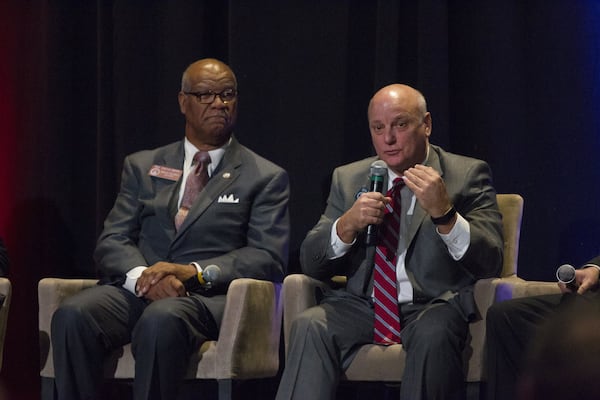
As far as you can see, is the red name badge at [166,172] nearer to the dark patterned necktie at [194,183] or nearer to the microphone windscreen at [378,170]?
the dark patterned necktie at [194,183]

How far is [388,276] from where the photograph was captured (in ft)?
10.0

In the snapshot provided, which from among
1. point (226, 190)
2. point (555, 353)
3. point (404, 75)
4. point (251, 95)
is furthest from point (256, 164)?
point (555, 353)

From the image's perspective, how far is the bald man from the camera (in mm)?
2811

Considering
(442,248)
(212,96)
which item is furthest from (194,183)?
(442,248)

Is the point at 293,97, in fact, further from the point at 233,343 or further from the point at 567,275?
the point at 567,275

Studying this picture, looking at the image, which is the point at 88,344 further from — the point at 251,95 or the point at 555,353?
the point at 555,353

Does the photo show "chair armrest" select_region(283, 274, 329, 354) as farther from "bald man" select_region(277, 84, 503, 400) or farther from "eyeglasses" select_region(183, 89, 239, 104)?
"eyeglasses" select_region(183, 89, 239, 104)

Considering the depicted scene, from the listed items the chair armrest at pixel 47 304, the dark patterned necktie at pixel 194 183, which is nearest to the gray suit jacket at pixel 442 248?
the dark patterned necktie at pixel 194 183

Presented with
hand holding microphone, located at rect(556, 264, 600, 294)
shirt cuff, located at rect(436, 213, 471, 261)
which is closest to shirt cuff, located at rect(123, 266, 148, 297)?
shirt cuff, located at rect(436, 213, 471, 261)

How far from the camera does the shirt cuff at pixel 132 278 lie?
3377mm

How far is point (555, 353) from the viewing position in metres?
0.54

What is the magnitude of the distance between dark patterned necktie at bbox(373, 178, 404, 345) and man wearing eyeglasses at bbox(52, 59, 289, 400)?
0.52 m

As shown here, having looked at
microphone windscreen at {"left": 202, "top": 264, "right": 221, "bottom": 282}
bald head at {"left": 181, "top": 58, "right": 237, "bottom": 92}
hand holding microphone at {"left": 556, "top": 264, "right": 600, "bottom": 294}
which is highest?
bald head at {"left": 181, "top": 58, "right": 237, "bottom": 92}

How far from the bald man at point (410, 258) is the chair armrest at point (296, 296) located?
2.5 inches
